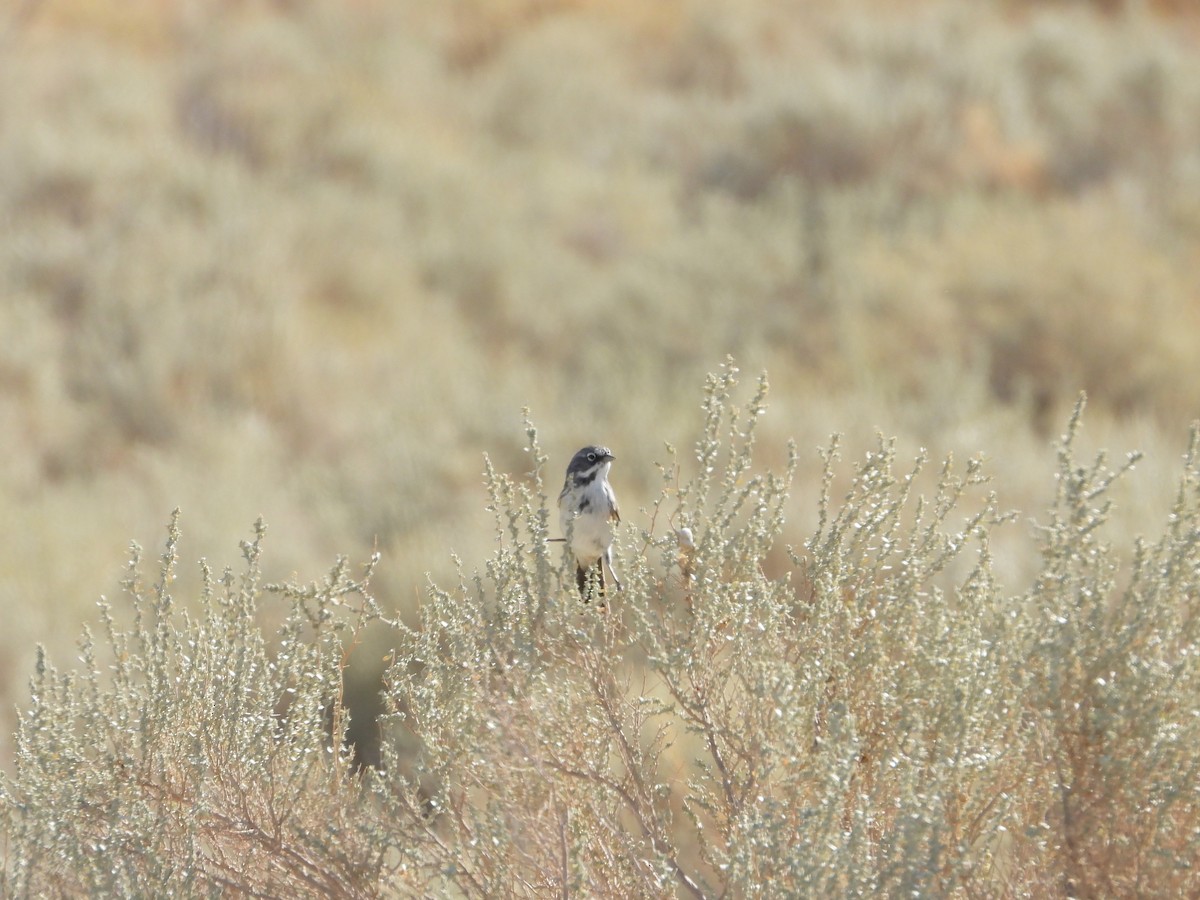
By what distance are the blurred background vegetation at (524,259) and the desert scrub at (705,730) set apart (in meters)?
3.11

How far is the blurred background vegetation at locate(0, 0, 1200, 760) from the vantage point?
9.00 metres

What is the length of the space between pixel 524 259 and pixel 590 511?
8676mm

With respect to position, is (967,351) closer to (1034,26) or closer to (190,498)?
(190,498)

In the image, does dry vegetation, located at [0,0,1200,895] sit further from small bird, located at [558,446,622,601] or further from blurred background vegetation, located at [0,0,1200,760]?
small bird, located at [558,446,622,601]

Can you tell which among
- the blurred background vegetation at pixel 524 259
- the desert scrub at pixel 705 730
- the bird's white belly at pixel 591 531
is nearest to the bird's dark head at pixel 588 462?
the bird's white belly at pixel 591 531

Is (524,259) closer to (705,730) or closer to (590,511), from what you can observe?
(590,511)

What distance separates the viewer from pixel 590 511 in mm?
4059

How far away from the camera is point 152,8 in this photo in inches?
681

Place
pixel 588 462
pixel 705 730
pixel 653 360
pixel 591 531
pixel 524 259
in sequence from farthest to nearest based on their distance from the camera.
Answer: pixel 524 259, pixel 653 360, pixel 588 462, pixel 591 531, pixel 705 730

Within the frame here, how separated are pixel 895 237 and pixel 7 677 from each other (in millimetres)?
7933

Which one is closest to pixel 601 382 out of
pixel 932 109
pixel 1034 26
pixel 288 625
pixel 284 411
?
pixel 284 411

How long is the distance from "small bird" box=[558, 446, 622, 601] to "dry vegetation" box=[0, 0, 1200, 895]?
0.25m

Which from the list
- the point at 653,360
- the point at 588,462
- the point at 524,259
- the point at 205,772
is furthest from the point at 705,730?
the point at 524,259

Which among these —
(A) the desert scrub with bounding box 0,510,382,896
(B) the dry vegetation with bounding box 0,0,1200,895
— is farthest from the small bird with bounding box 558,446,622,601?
(A) the desert scrub with bounding box 0,510,382,896
